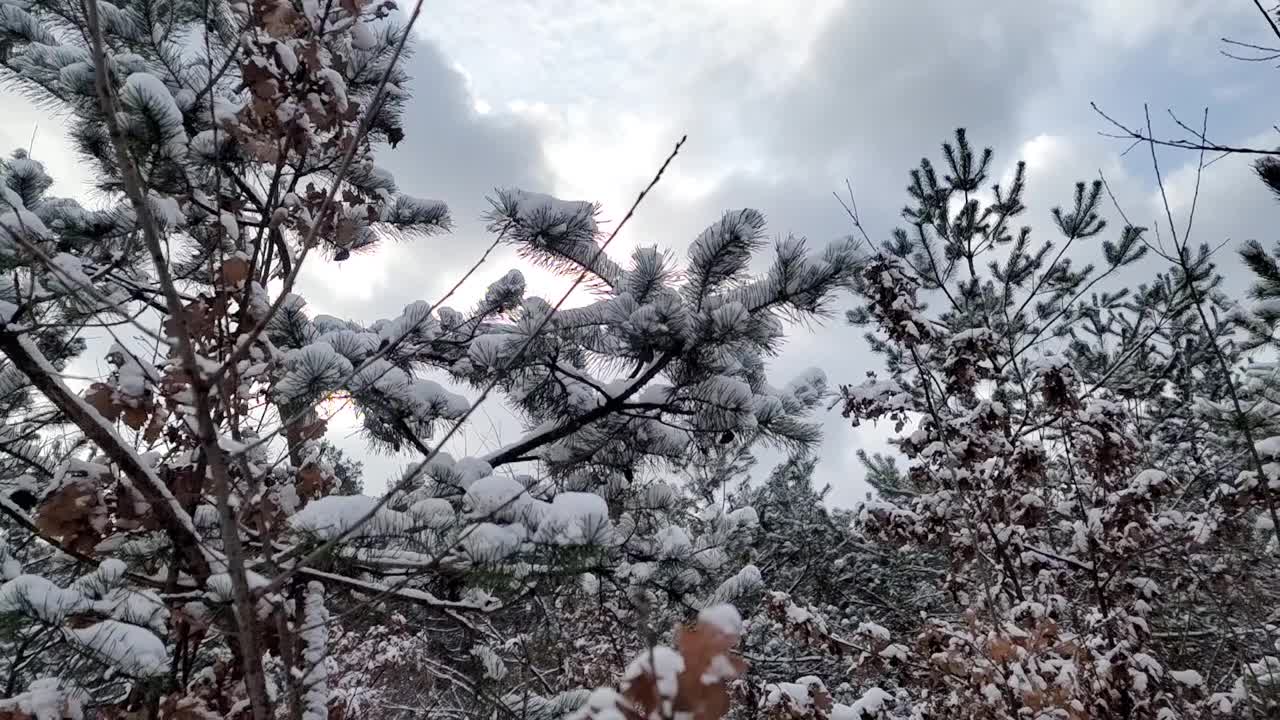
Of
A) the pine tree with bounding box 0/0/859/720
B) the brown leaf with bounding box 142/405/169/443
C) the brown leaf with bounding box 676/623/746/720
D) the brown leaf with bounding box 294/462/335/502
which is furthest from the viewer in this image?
the brown leaf with bounding box 294/462/335/502

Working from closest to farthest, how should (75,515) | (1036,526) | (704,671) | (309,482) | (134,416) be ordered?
(704,671) → (75,515) → (134,416) → (309,482) → (1036,526)

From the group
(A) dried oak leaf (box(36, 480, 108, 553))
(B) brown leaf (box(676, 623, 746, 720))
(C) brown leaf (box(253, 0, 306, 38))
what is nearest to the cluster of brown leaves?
(B) brown leaf (box(676, 623, 746, 720))

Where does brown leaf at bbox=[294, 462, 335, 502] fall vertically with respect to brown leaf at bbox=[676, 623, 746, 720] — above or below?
above

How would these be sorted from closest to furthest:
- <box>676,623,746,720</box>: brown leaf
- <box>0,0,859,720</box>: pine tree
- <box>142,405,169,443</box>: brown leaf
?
<box>676,623,746,720</box>: brown leaf, <box>0,0,859,720</box>: pine tree, <box>142,405,169,443</box>: brown leaf

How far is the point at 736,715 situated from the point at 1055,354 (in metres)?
3.85

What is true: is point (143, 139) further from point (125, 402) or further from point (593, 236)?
point (593, 236)

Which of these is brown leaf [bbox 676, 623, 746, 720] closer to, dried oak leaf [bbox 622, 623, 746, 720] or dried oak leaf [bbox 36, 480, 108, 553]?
dried oak leaf [bbox 622, 623, 746, 720]

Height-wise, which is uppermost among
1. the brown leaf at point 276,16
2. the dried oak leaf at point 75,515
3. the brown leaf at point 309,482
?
the brown leaf at point 276,16

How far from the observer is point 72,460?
5.82 ft

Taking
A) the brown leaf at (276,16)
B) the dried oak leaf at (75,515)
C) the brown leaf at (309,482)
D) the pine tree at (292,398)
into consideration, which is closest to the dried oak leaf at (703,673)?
the pine tree at (292,398)

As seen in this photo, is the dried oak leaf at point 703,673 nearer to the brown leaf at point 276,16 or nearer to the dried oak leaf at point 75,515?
the dried oak leaf at point 75,515

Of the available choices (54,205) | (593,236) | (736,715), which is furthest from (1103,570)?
(54,205)

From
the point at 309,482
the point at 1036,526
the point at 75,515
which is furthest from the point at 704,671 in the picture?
the point at 1036,526

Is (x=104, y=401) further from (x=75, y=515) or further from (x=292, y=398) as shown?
(x=292, y=398)
